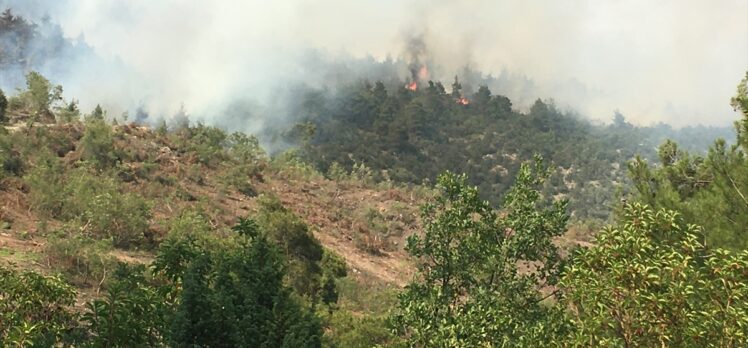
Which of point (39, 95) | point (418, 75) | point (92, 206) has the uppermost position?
point (418, 75)

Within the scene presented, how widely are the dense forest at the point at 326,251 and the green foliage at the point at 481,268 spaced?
27 mm

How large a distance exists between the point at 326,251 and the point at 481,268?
16.4 m

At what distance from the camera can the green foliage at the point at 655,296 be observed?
5023mm

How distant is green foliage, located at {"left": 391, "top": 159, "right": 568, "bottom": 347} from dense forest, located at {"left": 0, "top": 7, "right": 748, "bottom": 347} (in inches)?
1.1

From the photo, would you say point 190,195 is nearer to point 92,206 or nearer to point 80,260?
point 92,206

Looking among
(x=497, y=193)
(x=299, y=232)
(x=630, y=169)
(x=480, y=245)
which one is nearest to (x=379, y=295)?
(x=299, y=232)

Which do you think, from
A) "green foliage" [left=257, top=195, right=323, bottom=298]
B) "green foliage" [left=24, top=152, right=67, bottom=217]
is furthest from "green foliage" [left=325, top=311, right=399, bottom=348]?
"green foliage" [left=24, top=152, right=67, bottom=217]

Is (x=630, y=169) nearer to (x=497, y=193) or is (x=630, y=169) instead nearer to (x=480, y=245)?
(x=480, y=245)

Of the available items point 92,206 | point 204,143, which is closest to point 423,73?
point 204,143

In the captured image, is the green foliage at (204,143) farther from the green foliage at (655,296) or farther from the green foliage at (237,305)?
the green foliage at (655,296)

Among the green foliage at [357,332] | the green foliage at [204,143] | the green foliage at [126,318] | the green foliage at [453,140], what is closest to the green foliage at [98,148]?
the green foliage at [204,143]

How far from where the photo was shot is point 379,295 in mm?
21969

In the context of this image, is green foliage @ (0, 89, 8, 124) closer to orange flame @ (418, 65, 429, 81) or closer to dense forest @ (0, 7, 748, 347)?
dense forest @ (0, 7, 748, 347)

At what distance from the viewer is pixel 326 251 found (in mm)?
23547
